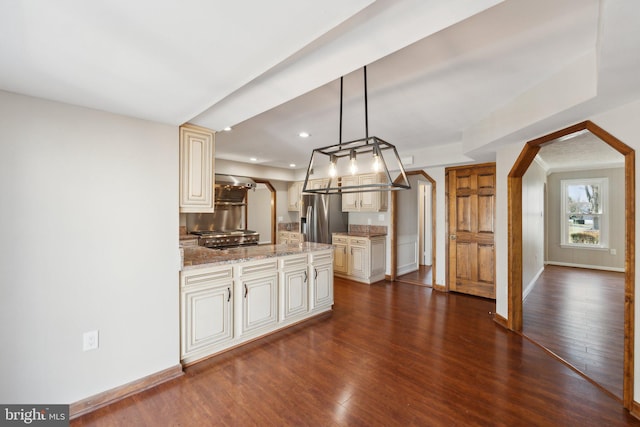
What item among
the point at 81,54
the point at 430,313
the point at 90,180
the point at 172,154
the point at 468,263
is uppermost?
→ the point at 81,54

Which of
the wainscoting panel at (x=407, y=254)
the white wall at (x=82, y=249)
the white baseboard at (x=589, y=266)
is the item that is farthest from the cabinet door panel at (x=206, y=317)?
the white baseboard at (x=589, y=266)

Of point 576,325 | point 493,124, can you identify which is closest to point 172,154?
point 493,124

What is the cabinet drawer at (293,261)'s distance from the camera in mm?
3229

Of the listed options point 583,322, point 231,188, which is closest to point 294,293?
point 231,188

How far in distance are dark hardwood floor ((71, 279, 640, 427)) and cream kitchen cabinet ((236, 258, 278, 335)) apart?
0.69 ft

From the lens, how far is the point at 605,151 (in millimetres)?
5133

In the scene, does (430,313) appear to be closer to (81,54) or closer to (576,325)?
(576,325)

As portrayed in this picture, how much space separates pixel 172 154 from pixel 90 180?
1.97 feet

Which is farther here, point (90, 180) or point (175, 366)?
point (175, 366)

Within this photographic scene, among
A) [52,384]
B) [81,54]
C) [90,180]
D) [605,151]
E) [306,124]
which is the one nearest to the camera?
[81,54]

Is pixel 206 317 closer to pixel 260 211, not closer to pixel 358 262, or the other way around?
pixel 358 262

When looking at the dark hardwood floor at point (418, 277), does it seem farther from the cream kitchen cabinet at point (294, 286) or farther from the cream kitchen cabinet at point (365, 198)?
the cream kitchen cabinet at point (294, 286)

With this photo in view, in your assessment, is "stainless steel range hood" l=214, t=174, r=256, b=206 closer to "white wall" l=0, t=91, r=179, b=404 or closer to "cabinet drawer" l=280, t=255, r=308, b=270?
"cabinet drawer" l=280, t=255, r=308, b=270

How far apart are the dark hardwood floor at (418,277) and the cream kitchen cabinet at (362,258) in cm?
48
